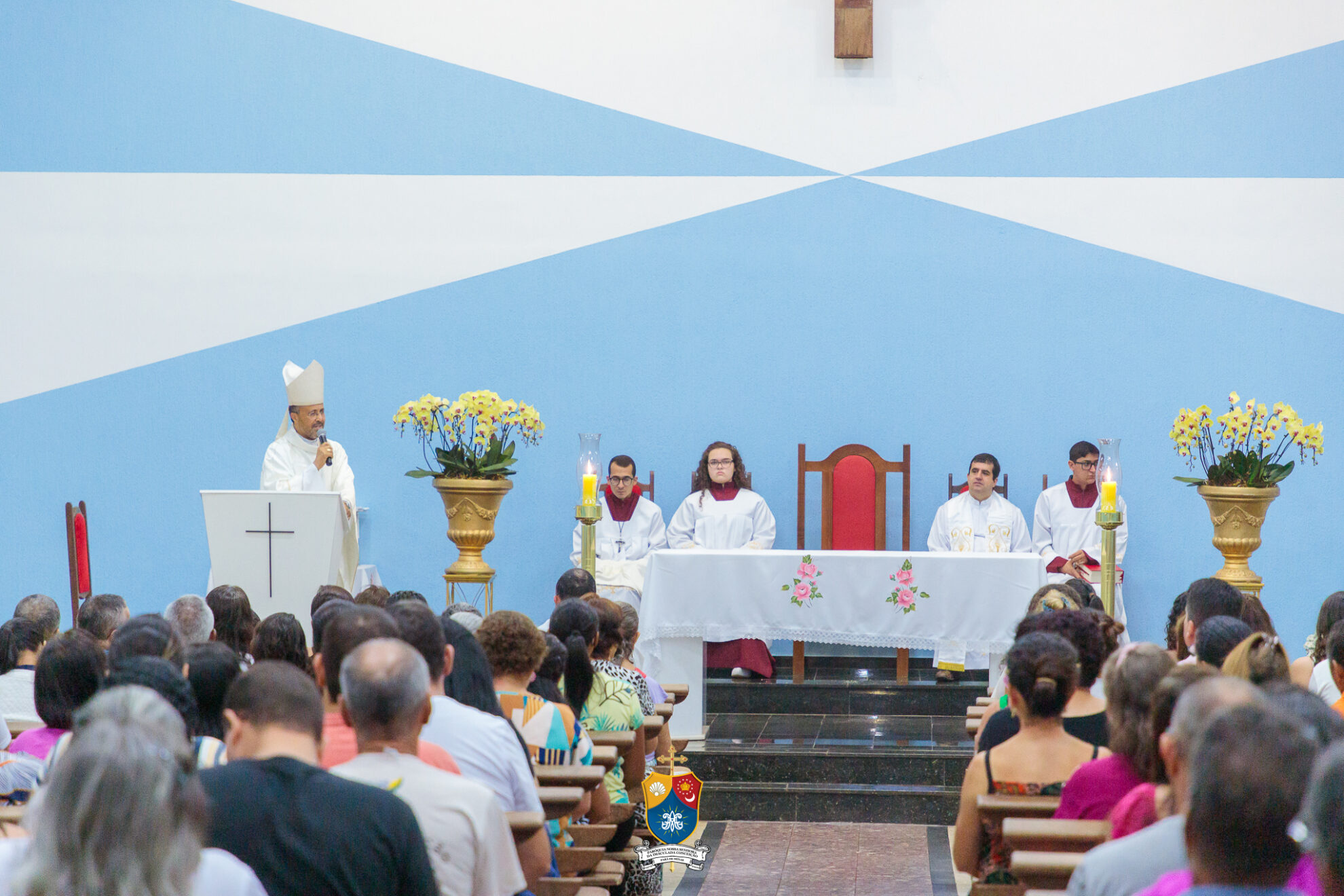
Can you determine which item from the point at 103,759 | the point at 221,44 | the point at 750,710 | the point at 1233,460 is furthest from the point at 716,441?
the point at 103,759

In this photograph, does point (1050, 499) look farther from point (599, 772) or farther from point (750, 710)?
point (599, 772)

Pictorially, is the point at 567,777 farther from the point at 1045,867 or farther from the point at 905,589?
the point at 905,589

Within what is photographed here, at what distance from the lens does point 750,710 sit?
6.78 metres

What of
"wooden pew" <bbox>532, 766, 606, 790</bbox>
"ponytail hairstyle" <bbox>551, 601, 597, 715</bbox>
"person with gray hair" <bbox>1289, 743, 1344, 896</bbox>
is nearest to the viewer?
"person with gray hair" <bbox>1289, 743, 1344, 896</bbox>

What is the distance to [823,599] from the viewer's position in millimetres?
6410

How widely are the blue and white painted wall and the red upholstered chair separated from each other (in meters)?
0.27

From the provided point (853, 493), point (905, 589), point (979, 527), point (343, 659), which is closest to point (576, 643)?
point (343, 659)

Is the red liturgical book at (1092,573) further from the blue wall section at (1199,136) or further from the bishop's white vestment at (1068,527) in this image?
the blue wall section at (1199,136)

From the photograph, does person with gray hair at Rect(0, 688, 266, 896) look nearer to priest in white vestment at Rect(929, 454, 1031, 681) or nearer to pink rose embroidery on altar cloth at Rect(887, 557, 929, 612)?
pink rose embroidery on altar cloth at Rect(887, 557, 929, 612)

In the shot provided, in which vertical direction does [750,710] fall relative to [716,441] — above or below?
below

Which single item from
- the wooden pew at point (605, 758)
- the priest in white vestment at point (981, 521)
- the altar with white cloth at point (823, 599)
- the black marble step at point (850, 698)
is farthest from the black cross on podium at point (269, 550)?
the priest in white vestment at point (981, 521)

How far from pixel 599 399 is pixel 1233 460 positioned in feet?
11.9

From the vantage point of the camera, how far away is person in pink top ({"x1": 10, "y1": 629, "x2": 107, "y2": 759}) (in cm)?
282

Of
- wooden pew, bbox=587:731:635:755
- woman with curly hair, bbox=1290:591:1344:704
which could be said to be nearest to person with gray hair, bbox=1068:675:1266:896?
wooden pew, bbox=587:731:635:755
